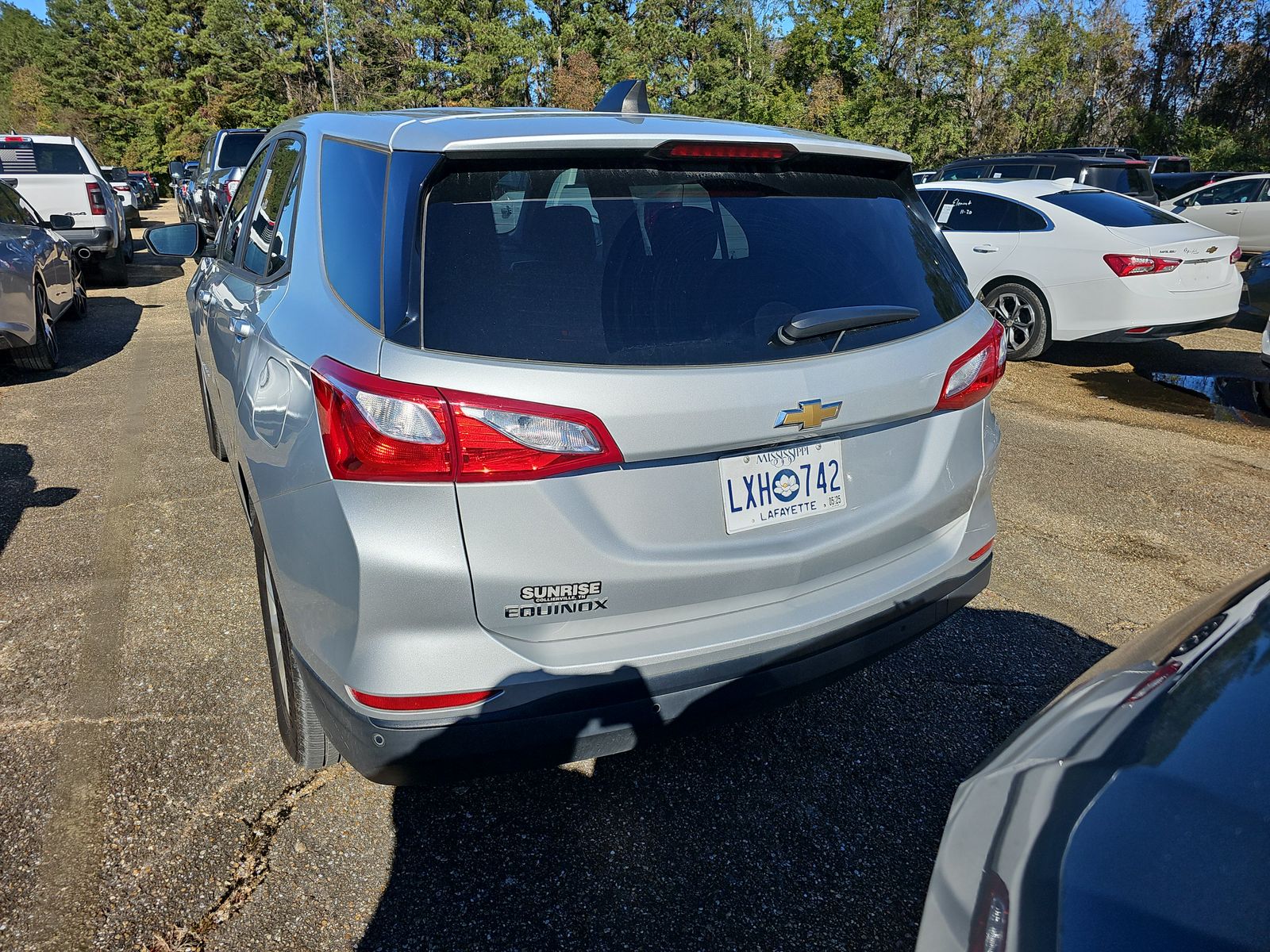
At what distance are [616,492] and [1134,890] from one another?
1111 mm

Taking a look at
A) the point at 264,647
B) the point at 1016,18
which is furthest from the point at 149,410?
the point at 1016,18

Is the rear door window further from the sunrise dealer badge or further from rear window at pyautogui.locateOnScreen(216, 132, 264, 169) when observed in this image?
rear window at pyautogui.locateOnScreen(216, 132, 264, 169)

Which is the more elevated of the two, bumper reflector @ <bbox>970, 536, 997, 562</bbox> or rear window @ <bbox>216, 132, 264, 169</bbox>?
rear window @ <bbox>216, 132, 264, 169</bbox>

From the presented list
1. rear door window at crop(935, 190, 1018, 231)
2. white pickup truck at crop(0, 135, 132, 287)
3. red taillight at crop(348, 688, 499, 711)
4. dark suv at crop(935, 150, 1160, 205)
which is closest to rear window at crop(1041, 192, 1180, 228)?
rear door window at crop(935, 190, 1018, 231)

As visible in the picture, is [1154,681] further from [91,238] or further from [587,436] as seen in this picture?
[91,238]

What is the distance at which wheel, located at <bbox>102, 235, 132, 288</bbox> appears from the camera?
1332 cm

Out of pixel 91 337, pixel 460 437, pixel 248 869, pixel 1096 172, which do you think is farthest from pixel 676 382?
pixel 1096 172

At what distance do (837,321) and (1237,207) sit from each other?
1697 centimetres

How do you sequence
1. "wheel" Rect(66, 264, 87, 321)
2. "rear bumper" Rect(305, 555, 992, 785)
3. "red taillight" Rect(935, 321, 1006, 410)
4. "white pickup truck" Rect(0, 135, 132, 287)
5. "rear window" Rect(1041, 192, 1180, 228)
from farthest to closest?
"white pickup truck" Rect(0, 135, 132, 287) → "wheel" Rect(66, 264, 87, 321) → "rear window" Rect(1041, 192, 1180, 228) → "red taillight" Rect(935, 321, 1006, 410) → "rear bumper" Rect(305, 555, 992, 785)

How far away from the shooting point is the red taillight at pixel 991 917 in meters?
1.25

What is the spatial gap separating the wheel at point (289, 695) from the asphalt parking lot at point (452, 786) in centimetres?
13

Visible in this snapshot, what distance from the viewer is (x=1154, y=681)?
5.38 ft

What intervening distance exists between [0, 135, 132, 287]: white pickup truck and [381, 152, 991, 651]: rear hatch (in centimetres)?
1293

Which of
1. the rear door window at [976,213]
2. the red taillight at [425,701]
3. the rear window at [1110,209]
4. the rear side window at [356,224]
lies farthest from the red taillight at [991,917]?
the rear door window at [976,213]
